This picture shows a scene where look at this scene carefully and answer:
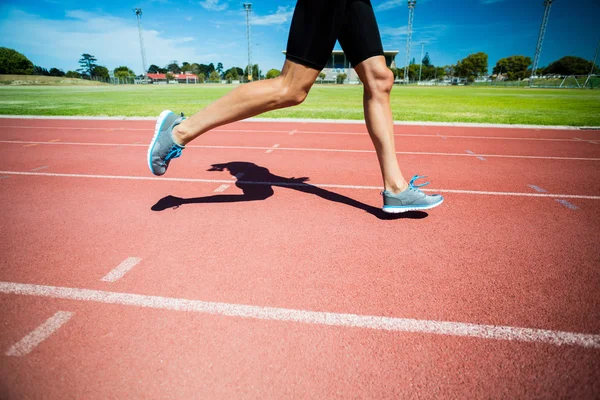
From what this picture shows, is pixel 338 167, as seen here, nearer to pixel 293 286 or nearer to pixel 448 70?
pixel 293 286

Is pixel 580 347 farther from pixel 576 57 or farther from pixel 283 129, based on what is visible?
pixel 576 57

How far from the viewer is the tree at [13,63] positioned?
86188 millimetres

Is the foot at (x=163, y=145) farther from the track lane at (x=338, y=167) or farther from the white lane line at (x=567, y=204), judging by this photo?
the white lane line at (x=567, y=204)

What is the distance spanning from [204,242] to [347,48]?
199 centimetres

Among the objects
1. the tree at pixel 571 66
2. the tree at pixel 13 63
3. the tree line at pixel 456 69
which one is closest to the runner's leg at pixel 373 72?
the tree line at pixel 456 69

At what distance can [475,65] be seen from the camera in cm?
10600

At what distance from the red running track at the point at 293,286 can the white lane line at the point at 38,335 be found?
0.05 feet

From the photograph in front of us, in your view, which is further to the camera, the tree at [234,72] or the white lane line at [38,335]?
the tree at [234,72]

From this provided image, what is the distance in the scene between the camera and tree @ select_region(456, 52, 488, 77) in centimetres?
10481

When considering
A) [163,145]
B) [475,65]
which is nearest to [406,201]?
[163,145]

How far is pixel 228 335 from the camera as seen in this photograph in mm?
1562

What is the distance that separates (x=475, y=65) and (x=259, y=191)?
4959 inches

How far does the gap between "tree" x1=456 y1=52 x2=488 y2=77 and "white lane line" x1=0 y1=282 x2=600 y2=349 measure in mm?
125531

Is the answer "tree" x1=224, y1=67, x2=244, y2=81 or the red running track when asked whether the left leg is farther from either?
"tree" x1=224, y1=67, x2=244, y2=81
